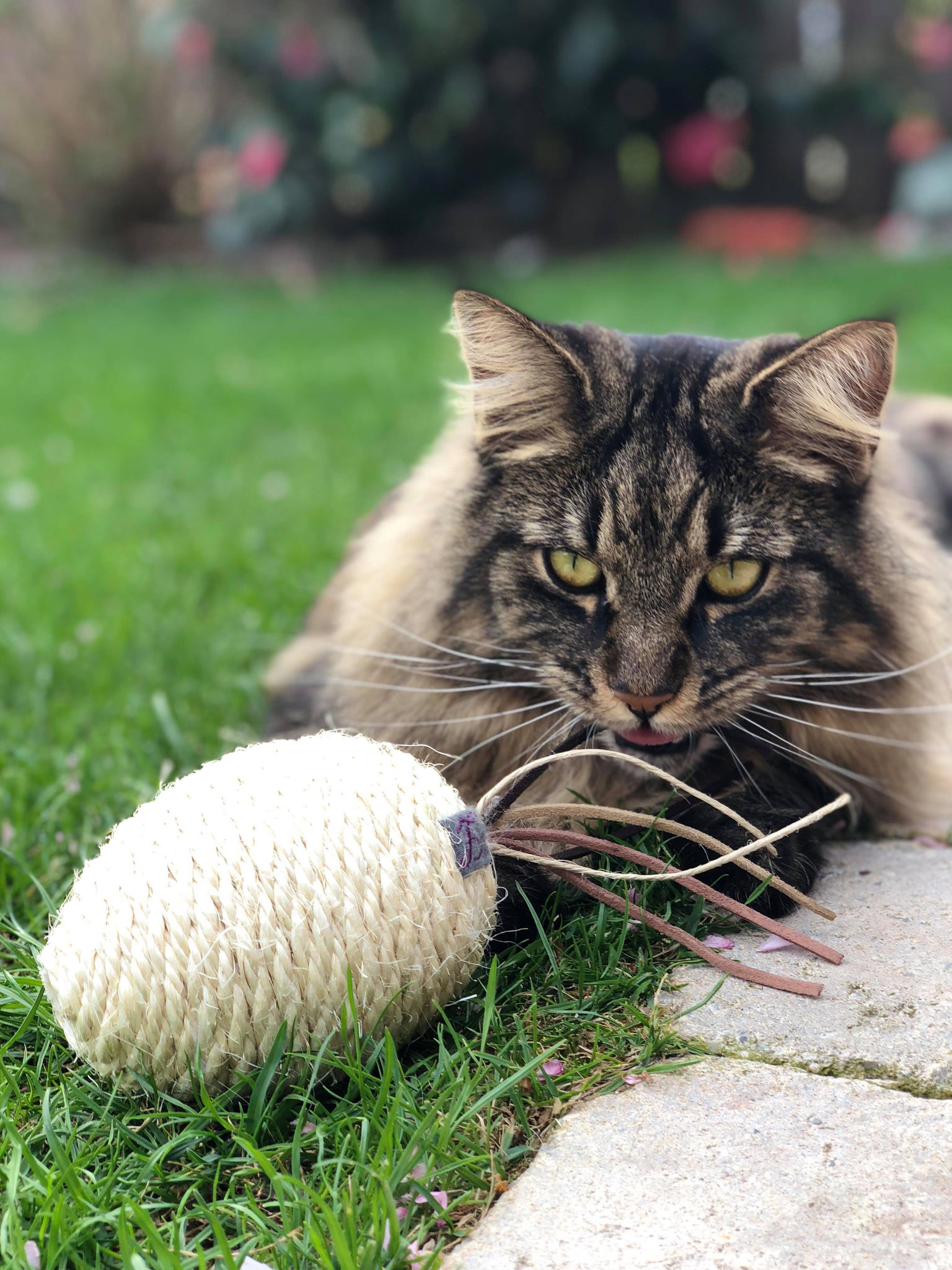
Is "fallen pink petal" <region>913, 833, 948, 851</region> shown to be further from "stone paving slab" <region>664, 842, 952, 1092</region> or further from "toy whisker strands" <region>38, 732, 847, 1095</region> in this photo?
"toy whisker strands" <region>38, 732, 847, 1095</region>

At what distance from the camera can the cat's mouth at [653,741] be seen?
1.81m

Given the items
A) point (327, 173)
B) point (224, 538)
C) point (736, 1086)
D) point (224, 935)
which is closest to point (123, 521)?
point (224, 538)

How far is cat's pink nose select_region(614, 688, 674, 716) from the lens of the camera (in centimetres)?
171

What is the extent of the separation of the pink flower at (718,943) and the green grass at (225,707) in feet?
0.16

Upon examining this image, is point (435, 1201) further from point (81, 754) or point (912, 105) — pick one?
point (912, 105)

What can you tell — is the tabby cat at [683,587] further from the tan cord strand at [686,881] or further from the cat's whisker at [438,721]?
the tan cord strand at [686,881]

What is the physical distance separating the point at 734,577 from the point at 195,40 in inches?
335

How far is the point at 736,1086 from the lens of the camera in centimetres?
138

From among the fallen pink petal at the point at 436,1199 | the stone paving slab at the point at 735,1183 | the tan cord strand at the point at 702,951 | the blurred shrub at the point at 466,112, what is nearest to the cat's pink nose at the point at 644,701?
the tan cord strand at the point at 702,951

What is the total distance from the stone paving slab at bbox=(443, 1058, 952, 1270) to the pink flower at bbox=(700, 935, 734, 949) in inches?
9.3

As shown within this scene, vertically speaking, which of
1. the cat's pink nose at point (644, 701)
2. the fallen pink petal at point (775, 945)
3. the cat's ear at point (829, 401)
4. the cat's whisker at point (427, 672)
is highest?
the cat's ear at point (829, 401)

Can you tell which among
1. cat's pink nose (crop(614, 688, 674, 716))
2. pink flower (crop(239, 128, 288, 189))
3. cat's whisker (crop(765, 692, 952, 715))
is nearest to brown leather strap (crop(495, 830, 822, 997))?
cat's pink nose (crop(614, 688, 674, 716))

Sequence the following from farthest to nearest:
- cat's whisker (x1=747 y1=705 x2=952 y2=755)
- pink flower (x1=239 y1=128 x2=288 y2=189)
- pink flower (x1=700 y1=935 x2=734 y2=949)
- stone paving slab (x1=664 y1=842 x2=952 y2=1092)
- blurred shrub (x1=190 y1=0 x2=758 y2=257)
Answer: pink flower (x1=239 y1=128 x2=288 y2=189) < blurred shrub (x1=190 y1=0 x2=758 y2=257) < cat's whisker (x1=747 y1=705 x2=952 y2=755) < pink flower (x1=700 y1=935 x2=734 y2=949) < stone paving slab (x1=664 y1=842 x2=952 y2=1092)

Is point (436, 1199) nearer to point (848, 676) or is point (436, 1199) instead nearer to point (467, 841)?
point (467, 841)
